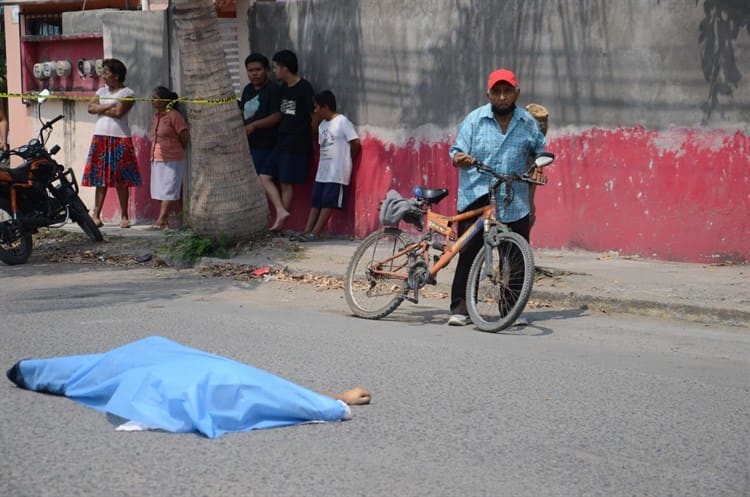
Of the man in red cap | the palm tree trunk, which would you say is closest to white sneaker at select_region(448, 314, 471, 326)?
the man in red cap

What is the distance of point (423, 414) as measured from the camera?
5.98 m

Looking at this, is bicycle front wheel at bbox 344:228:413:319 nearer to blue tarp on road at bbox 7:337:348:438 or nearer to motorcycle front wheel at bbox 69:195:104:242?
blue tarp on road at bbox 7:337:348:438

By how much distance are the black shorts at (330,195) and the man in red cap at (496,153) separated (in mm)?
4724

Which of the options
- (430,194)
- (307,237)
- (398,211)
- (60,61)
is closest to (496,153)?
(430,194)

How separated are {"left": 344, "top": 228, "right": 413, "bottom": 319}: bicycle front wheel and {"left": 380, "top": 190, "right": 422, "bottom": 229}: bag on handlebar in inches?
5.4

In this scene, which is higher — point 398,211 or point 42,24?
point 42,24

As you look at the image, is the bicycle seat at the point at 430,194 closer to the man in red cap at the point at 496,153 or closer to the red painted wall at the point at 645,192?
the man in red cap at the point at 496,153

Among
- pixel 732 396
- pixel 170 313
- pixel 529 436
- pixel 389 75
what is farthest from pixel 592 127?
pixel 529 436

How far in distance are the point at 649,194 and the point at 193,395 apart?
7.33m

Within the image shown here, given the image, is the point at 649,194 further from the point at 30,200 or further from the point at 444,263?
the point at 30,200

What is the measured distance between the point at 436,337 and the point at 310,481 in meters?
3.64

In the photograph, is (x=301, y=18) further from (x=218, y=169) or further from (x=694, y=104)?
(x=694, y=104)

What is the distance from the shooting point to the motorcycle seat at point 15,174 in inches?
505

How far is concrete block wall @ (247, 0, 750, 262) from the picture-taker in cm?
1118
